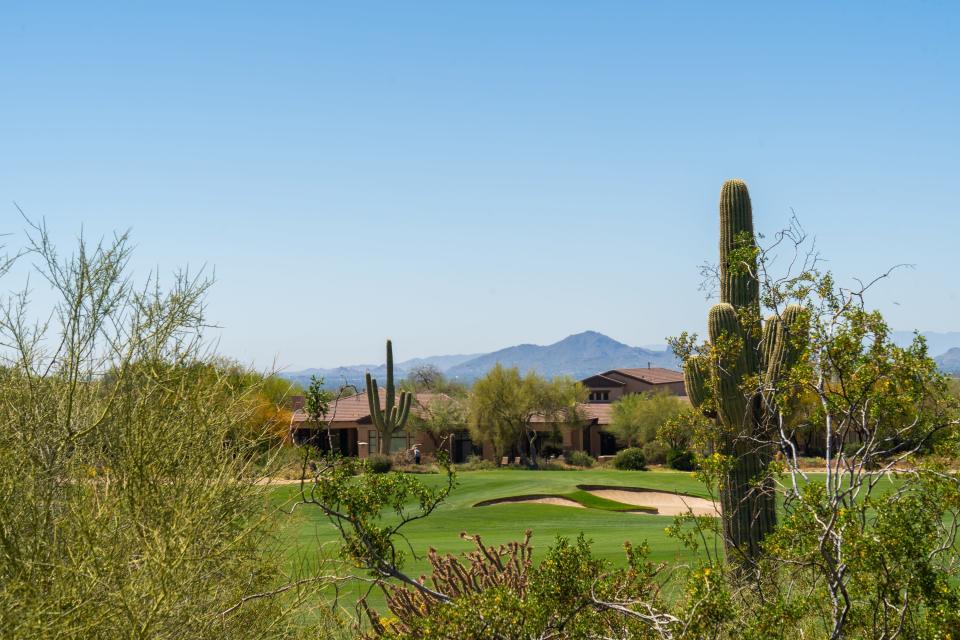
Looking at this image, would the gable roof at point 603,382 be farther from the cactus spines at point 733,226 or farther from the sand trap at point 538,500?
the cactus spines at point 733,226

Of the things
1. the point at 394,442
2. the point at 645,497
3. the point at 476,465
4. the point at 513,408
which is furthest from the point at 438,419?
the point at 645,497

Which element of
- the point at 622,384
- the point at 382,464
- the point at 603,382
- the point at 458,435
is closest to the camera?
the point at 382,464

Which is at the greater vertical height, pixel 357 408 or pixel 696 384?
pixel 357 408

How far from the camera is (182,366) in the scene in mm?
9734

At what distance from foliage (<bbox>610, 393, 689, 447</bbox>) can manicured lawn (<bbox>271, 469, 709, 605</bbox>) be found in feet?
32.7

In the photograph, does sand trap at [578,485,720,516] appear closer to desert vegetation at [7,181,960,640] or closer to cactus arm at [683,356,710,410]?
cactus arm at [683,356,710,410]

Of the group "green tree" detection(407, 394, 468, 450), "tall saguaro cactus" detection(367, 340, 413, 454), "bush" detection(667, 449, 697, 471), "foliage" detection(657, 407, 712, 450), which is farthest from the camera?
"green tree" detection(407, 394, 468, 450)

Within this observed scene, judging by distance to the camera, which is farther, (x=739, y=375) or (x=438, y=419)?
(x=438, y=419)

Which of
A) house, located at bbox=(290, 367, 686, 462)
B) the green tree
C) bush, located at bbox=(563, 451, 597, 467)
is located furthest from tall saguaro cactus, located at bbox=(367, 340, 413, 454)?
bush, located at bbox=(563, 451, 597, 467)

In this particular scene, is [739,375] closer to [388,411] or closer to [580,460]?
[388,411]

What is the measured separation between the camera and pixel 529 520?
91.6ft

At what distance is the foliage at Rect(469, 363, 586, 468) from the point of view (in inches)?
1984

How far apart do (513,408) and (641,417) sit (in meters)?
7.35

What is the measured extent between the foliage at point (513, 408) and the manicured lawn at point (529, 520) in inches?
318
